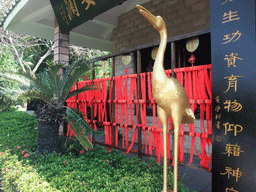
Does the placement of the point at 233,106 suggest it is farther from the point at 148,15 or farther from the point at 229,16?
the point at 148,15

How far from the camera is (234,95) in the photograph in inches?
73.1

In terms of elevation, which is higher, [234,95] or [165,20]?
[165,20]

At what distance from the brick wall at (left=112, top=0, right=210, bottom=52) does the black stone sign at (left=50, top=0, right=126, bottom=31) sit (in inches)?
91.0

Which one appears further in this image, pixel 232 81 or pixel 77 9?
pixel 77 9

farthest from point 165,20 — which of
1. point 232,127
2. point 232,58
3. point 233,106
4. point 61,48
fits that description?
point 232,127

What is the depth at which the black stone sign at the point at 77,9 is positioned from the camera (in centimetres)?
340

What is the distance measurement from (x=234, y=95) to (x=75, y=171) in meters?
2.50

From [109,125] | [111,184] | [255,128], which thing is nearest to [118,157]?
[109,125]

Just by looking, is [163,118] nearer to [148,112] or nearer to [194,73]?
[194,73]

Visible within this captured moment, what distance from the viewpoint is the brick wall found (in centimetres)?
461

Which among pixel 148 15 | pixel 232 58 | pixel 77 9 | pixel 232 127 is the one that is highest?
pixel 77 9

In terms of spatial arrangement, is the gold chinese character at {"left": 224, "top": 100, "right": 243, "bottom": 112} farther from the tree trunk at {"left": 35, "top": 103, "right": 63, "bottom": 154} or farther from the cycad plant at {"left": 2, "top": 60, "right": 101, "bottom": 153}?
the tree trunk at {"left": 35, "top": 103, "right": 63, "bottom": 154}

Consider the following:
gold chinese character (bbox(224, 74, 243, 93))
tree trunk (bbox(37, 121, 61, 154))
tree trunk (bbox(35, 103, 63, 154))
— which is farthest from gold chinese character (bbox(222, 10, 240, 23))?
tree trunk (bbox(37, 121, 61, 154))

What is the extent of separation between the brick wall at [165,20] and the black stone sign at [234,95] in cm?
283
